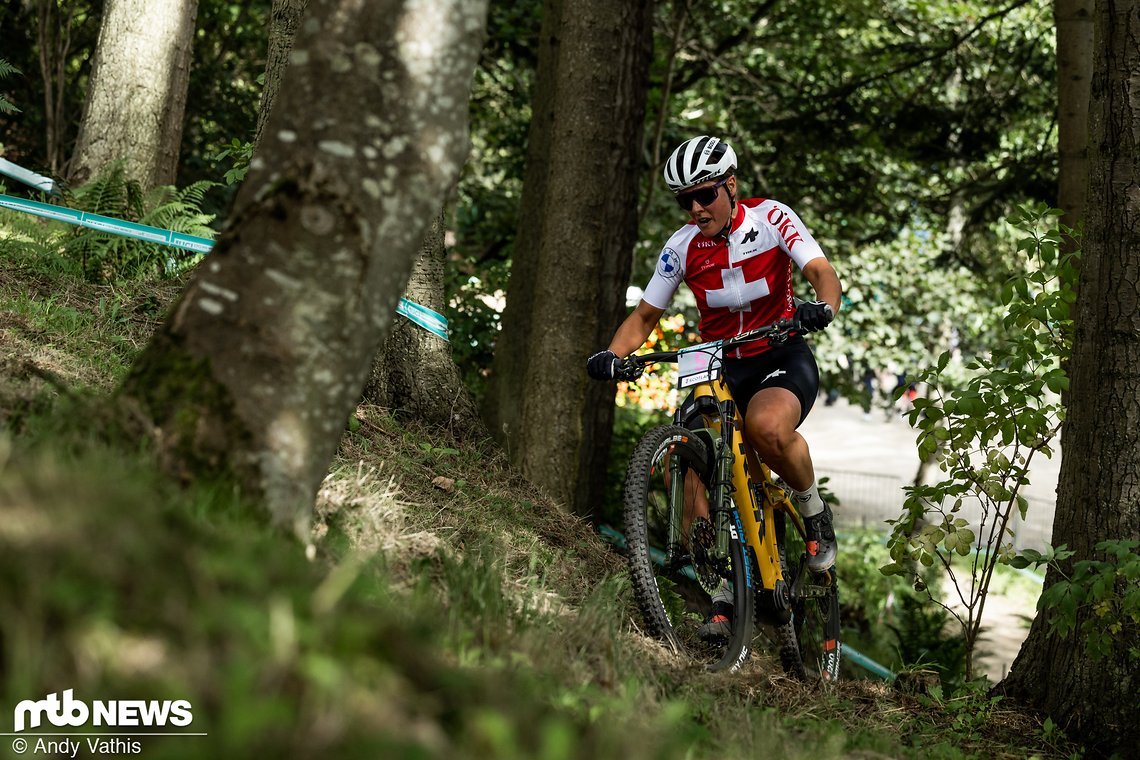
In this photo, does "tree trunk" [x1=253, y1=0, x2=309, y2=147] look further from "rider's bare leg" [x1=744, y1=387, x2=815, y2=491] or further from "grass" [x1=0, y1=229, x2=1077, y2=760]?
"rider's bare leg" [x1=744, y1=387, x2=815, y2=491]

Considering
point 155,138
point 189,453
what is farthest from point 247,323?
point 155,138

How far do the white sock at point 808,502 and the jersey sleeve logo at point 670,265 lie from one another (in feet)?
4.02

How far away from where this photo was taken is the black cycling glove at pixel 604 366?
204 inches

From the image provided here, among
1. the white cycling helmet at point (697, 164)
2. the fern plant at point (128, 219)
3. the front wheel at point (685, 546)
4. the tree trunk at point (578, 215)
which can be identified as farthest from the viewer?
the tree trunk at point (578, 215)

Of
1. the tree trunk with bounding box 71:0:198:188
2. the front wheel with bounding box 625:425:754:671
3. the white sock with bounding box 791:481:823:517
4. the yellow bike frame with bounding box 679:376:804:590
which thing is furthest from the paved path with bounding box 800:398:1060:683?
the tree trunk with bounding box 71:0:198:188

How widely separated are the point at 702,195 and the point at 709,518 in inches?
59.0

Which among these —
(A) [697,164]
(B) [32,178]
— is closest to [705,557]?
(A) [697,164]

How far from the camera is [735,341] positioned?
5.18 m

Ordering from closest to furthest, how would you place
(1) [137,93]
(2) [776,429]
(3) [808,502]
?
(2) [776,429] → (3) [808,502] → (1) [137,93]

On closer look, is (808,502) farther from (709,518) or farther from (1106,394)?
(1106,394)

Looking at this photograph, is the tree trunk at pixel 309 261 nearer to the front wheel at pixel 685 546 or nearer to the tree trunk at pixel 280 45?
the front wheel at pixel 685 546

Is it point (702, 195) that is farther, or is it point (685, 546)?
point (702, 195)

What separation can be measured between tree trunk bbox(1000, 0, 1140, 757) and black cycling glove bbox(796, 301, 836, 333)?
142 centimetres

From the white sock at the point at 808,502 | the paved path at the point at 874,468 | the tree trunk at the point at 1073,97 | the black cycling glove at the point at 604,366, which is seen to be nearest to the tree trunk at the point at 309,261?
the black cycling glove at the point at 604,366
